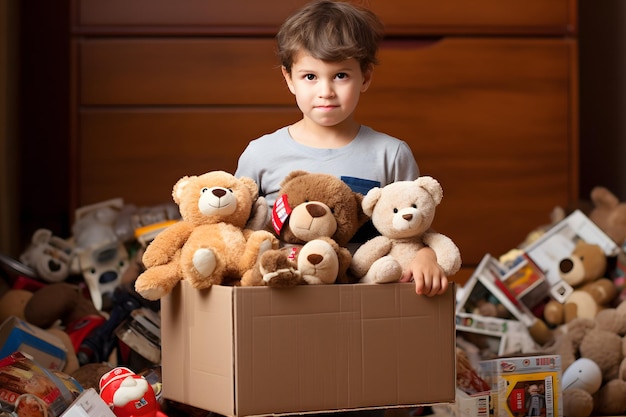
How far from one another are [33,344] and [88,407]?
527 millimetres

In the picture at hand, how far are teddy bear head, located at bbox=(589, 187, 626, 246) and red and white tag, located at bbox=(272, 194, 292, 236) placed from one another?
1.14 m

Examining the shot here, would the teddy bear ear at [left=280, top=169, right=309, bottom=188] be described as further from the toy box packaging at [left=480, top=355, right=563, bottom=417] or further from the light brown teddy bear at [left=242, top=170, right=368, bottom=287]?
the toy box packaging at [left=480, top=355, right=563, bottom=417]

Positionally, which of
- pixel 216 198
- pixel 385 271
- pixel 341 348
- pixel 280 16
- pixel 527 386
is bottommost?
pixel 527 386

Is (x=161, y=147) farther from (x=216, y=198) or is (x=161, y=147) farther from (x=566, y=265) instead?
(x=216, y=198)

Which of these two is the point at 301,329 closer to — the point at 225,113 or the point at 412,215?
the point at 412,215

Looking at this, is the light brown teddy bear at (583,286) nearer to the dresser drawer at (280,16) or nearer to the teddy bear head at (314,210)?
the dresser drawer at (280,16)

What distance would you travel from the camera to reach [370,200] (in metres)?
1.34

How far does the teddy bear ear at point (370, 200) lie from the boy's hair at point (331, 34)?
0.74 feet

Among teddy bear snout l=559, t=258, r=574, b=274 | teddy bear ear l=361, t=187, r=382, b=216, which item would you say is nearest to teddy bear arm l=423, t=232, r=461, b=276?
teddy bear ear l=361, t=187, r=382, b=216

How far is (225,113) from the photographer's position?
253 centimetres

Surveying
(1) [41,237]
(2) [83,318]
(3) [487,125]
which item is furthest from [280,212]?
(3) [487,125]

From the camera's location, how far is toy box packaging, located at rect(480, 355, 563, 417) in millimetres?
1538

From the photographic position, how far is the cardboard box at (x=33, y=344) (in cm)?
167

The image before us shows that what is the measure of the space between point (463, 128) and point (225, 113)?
0.67 metres
